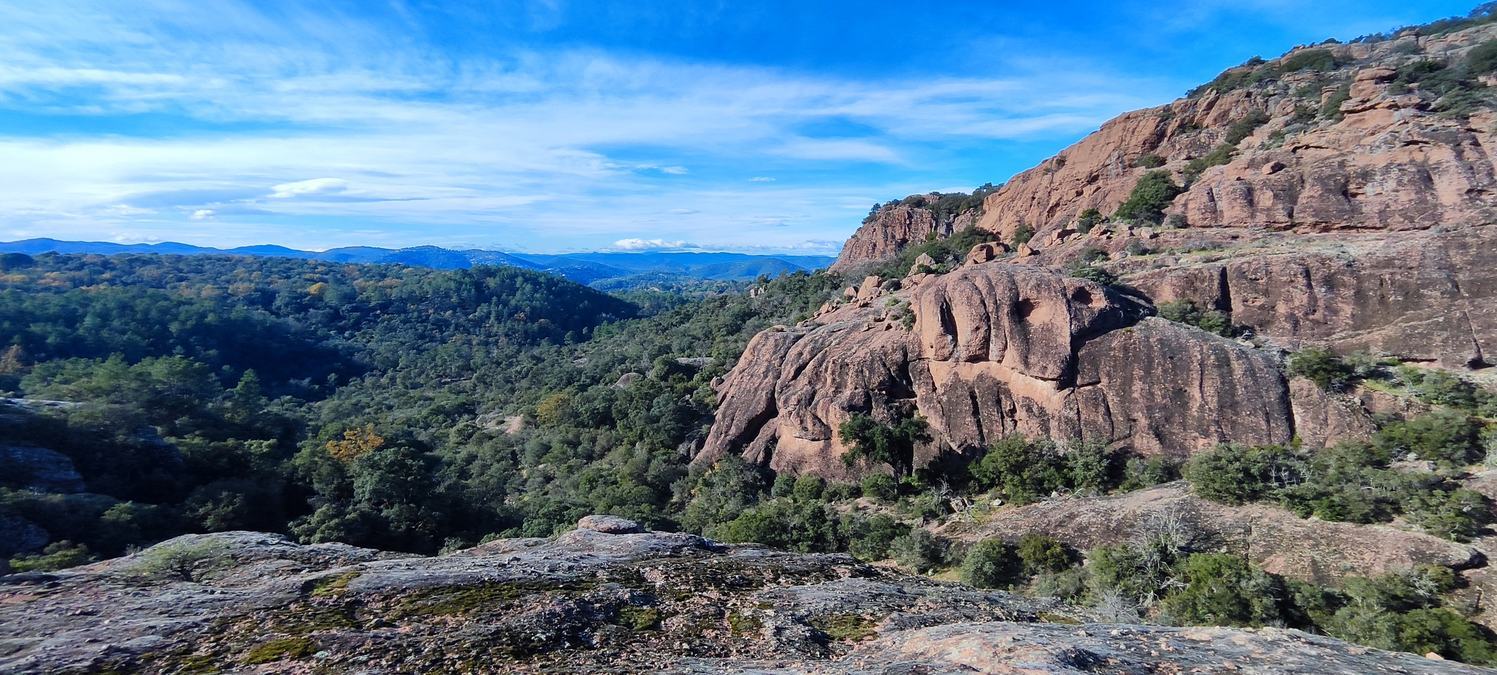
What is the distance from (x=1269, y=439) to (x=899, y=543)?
1406cm

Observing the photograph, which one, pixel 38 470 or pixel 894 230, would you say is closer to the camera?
pixel 38 470

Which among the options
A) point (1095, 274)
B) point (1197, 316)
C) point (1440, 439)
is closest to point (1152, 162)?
point (1095, 274)

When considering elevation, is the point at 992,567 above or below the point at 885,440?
below

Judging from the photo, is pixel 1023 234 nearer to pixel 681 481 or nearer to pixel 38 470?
pixel 681 481

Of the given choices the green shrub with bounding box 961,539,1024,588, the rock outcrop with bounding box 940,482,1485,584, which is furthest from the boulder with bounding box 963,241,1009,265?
the green shrub with bounding box 961,539,1024,588

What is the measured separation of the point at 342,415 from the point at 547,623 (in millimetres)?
68353

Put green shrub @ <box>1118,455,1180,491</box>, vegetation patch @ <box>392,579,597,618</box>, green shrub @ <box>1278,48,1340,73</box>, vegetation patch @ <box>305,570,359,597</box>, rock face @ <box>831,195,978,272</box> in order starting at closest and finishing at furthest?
1. vegetation patch @ <box>392,579,597,618</box>
2. vegetation patch @ <box>305,570,359,597</box>
3. green shrub @ <box>1118,455,1180,491</box>
4. green shrub @ <box>1278,48,1340,73</box>
5. rock face @ <box>831,195,978,272</box>

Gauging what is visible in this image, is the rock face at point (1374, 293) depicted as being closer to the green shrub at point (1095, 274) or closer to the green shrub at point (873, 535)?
the green shrub at point (1095, 274)

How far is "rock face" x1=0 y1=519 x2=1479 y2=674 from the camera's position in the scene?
6.82m

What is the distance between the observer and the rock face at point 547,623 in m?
6.82

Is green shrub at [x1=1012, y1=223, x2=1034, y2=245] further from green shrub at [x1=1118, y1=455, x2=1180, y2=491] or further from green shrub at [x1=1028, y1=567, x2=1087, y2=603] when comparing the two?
green shrub at [x1=1028, y1=567, x2=1087, y2=603]

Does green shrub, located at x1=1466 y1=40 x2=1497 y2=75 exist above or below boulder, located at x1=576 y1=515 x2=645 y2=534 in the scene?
above

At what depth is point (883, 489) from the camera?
25438 mm

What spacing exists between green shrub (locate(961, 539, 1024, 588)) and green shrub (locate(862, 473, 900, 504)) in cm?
592
